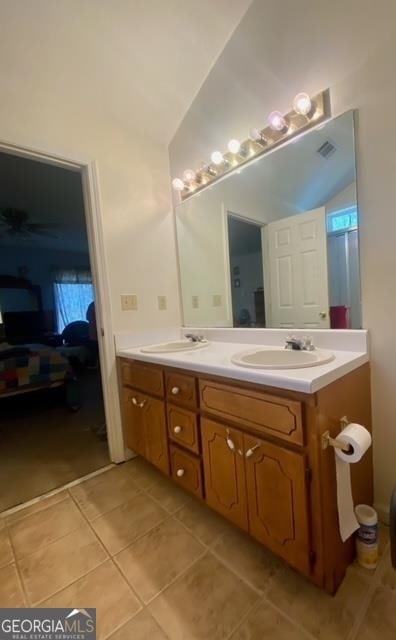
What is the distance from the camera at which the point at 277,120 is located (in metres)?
1.39

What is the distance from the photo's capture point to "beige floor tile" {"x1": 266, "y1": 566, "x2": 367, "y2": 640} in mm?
868

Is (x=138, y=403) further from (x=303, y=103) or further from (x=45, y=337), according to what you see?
(x=45, y=337)

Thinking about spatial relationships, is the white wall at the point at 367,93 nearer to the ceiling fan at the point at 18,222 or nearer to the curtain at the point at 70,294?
the ceiling fan at the point at 18,222

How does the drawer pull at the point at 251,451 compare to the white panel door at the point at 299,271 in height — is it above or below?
below

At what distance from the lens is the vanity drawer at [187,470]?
4.30 ft

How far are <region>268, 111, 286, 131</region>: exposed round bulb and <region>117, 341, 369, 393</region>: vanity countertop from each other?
1123 millimetres

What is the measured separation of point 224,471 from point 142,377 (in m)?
0.67

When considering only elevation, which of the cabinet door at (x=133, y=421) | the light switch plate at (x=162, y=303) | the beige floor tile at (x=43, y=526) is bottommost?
the beige floor tile at (x=43, y=526)

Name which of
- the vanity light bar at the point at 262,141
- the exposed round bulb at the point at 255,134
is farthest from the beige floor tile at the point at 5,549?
the exposed round bulb at the point at 255,134

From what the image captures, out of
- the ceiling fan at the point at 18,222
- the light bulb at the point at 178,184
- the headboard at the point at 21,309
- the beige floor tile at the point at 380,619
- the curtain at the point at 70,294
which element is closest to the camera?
the beige floor tile at the point at 380,619

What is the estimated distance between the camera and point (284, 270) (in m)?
1.54

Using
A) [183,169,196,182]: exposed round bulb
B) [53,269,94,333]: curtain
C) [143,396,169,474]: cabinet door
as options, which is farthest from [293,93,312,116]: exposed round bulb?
[53,269,94,333]: curtain

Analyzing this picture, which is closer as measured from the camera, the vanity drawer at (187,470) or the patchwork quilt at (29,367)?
the vanity drawer at (187,470)

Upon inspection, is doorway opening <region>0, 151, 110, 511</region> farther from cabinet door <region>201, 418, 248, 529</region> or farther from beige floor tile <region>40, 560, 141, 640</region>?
cabinet door <region>201, 418, 248, 529</region>
